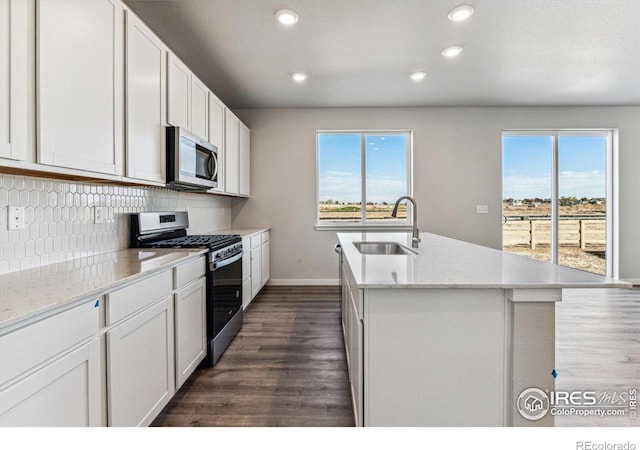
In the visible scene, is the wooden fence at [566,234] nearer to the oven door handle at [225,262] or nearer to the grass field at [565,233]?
the grass field at [565,233]

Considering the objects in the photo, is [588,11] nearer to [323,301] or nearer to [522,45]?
[522,45]

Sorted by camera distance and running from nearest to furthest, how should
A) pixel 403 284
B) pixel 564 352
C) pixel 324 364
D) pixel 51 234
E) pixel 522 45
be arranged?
pixel 403 284, pixel 51 234, pixel 324 364, pixel 564 352, pixel 522 45

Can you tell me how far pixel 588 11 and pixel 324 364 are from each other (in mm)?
3309

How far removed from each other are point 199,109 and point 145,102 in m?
0.89

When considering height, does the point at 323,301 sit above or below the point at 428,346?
below

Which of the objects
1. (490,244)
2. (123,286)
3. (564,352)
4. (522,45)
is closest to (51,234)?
(123,286)

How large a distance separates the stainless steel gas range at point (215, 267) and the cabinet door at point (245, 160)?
1439mm

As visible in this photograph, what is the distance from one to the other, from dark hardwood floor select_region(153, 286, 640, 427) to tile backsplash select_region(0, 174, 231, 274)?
3.47 feet

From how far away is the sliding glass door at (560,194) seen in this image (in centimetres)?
487

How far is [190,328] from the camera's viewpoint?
83.0 inches

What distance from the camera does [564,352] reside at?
255cm
